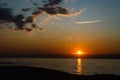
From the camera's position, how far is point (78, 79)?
41.3 m

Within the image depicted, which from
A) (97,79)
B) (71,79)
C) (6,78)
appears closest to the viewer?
(6,78)

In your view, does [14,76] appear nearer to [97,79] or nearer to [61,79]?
[61,79]

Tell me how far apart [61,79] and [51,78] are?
1.52 metres

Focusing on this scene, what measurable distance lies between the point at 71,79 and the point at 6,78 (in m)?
9.69

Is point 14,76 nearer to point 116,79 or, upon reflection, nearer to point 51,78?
point 51,78

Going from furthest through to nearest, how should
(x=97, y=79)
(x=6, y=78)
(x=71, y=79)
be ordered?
(x=97, y=79) → (x=71, y=79) → (x=6, y=78)

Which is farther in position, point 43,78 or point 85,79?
point 85,79

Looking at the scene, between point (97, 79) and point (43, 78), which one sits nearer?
point (43, 78)

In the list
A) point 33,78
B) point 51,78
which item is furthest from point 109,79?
point 33,78

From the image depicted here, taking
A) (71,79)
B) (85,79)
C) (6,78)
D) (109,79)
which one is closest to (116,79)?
(109,79)

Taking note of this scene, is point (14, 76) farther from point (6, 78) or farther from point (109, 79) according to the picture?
point (109, 79)

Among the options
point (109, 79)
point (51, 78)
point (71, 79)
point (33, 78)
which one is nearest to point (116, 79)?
point (109, 79)

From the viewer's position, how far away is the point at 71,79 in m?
39.8

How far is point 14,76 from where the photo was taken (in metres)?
38.7
